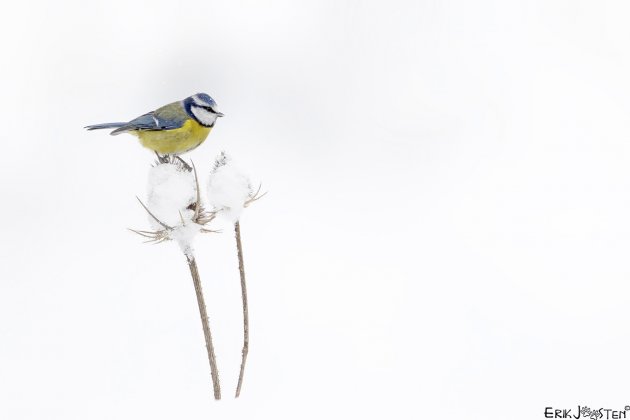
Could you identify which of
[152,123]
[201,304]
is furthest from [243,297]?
[152,123]

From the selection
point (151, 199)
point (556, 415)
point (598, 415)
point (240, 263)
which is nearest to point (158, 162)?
point (151, 199)

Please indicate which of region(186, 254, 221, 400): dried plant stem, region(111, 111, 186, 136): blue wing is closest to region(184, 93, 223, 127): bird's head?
region(111, 111, 186, 136): blue wing

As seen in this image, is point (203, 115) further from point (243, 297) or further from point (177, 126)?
point (243, 297)

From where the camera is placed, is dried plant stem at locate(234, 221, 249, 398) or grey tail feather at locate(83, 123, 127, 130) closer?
dried plant stem at locate(234, 221, 249, 398)

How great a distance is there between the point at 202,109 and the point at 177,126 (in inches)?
10.4

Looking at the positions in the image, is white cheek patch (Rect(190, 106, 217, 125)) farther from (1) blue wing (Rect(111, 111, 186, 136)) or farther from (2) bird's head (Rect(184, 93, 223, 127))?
(1) blue wing (Rect(111, 111, 186, 136))

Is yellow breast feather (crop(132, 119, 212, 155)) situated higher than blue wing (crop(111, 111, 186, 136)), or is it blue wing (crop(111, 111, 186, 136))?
blue wing (crop(111, 111, 186, 136))

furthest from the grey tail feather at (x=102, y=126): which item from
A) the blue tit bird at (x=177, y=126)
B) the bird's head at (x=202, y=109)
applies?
the bird's head at (x=202, y=109)

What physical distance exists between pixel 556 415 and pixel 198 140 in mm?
3957

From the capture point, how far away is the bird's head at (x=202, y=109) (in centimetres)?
502

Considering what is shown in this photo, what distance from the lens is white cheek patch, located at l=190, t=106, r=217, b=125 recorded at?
519cm

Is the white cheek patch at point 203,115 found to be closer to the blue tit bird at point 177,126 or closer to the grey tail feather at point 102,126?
the blue tit bird at point 177,126

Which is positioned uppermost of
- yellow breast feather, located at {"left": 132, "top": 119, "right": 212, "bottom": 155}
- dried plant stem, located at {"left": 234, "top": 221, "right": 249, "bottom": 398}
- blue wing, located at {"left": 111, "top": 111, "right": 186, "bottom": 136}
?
blue wing, located at {"left": 111, "top": 111, "right": 186, "bottom": 136}

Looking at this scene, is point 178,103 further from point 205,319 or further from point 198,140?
point 205,319
